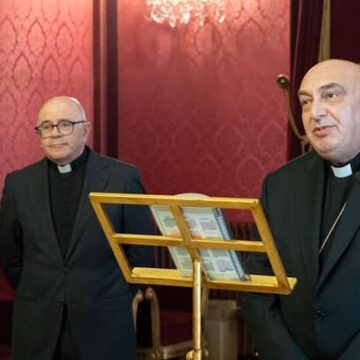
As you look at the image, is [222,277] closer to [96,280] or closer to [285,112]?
[96,280]

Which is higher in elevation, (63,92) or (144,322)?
(63,92)

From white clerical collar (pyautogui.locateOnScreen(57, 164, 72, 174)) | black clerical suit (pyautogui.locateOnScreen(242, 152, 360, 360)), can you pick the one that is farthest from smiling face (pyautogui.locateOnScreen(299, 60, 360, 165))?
white clerical collar (pyautogui.locateOnScreen(57, 164, 72, 174))

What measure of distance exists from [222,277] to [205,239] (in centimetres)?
17

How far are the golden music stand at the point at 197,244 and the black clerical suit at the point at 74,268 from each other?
1237mm

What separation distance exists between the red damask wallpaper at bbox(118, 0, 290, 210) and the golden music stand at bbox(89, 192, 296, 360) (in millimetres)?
3299

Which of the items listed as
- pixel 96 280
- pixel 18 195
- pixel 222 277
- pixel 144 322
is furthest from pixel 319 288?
pixel 144 322

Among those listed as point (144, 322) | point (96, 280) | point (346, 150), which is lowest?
point (144, 322)

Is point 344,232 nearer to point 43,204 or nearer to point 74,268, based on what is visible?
point 74,268

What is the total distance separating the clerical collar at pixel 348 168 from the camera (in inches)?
105

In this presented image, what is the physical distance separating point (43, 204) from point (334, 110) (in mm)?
1592

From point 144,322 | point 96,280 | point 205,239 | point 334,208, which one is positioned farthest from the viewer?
point 144,322

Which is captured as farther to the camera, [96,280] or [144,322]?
[144,322]

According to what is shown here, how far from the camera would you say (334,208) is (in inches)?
106

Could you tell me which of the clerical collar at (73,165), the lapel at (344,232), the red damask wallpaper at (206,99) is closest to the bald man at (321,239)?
the lapel at (344,232)
